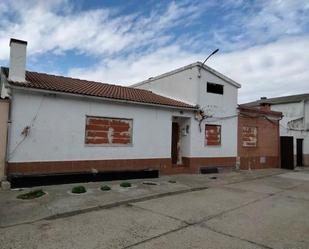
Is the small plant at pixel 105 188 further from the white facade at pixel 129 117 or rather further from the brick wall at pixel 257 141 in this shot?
the brick wall at pixel 257 141

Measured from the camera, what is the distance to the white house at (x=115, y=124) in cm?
1009

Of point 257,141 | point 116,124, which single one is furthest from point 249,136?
point 116,124

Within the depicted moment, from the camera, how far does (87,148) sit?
11.4 m

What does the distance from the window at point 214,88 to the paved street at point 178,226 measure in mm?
7803

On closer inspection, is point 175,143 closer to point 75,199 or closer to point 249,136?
point 249,136

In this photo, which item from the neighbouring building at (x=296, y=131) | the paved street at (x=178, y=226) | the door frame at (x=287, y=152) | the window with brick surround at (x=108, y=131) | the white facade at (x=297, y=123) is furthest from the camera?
the white facade at (x=297, y=123)

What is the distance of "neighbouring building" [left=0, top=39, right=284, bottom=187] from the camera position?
1007cm

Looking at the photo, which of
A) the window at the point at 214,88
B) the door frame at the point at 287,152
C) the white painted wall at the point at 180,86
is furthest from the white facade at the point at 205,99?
the door frame at the point at 287,152

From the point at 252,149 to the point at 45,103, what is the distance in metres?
13.1

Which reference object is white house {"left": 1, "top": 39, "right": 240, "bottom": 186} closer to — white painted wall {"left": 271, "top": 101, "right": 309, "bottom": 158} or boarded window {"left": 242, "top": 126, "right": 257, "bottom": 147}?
boarded window {"left": 242, "top": 126, "right": 257, "bottom": 147}

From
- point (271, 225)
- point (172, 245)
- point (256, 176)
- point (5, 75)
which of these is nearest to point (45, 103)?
point (5, 75)

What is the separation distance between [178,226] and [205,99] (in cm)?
1018

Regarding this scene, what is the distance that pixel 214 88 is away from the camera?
643 inches

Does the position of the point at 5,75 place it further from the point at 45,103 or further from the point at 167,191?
the point at 167,191
